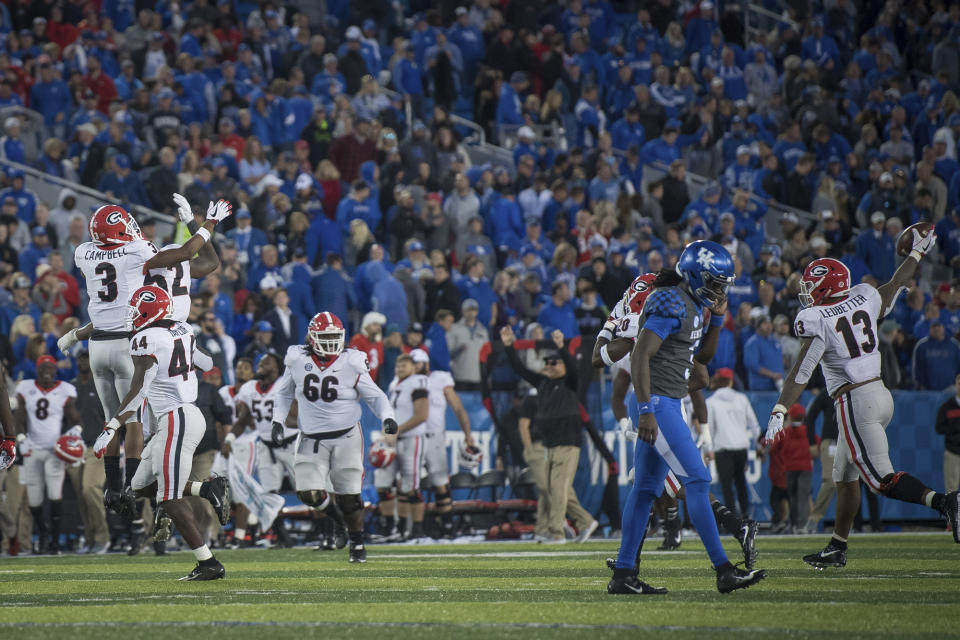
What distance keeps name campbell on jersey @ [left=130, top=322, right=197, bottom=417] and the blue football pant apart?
3.55 m

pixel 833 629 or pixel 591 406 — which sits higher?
pixel 591 406

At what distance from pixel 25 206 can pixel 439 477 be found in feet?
21.3

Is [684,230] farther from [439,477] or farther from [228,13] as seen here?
[228,13]

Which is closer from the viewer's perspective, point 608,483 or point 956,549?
point 956,549

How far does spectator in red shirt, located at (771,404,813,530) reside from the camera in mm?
17359

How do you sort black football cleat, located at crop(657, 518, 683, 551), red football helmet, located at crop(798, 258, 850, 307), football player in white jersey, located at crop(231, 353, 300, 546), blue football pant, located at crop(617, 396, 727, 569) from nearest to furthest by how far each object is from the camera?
1. blue football pant, located at crop(617, 396, 727, 569)
2. red football helmet, located at crop(798, 258, 850, 307)
3. black football cleat, located at crop(657, 518, 683, 551)
4. football player in white jersey, located at crop(231, 353, 300, 546)

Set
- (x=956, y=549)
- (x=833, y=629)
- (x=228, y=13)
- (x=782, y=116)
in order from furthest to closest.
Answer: (x=782, y=116) → (x=228, y=13) → (x=956, y=549) → (x=833, y=629)

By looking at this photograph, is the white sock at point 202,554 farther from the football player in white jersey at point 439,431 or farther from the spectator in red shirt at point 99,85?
the spectator in red shirt at point 99,85

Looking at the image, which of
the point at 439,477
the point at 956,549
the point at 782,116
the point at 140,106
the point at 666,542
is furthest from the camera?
the point at 782,116

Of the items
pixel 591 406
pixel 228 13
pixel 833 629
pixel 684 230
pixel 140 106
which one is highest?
pixel 228 13

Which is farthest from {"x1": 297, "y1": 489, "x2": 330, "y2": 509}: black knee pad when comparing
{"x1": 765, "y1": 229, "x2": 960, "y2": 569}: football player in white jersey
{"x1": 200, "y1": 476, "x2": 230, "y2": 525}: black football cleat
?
{"x1": 765, "y1": 229, "x2": 960, "y2": 569}: football player in white jersey

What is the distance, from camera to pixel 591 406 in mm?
17156

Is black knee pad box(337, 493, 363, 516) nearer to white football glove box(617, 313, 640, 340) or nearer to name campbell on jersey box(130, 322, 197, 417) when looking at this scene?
name campbell on jersey box(130, 322, 197, 417)

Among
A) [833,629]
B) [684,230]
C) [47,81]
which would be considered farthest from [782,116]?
[833,629]
